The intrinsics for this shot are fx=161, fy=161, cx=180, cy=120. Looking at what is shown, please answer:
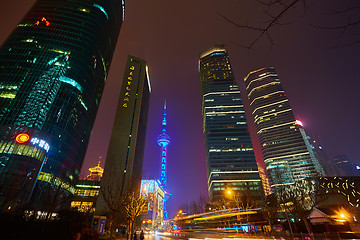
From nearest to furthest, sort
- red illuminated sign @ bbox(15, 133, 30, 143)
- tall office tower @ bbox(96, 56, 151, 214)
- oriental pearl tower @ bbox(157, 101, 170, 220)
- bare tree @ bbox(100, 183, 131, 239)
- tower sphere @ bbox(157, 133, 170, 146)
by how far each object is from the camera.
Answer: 1. bare tree @ bbox(100, 183, 131, 239)
2. red illuminated sign @ bbox(15, 133, 30, 143)
3. tall office tower @ bbox(96, 56, 151, 214)
4. oriental pearl tower @ bbox(157, 101, 170, 220)
5. tower sphere @ bbox(157, 133, 170, 146)

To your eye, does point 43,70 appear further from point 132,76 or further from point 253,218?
point 253,218

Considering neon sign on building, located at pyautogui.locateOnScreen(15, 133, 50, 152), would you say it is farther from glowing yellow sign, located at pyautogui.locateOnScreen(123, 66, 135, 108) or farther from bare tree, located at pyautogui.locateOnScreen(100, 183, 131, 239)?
glowing yellow sign, located at pyautogui.locateOnScreen(123, 66, 135, 108)

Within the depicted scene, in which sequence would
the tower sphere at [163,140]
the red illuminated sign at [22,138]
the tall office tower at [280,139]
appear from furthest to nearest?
1. the tower sphere at [163,140]
2. the tall office tower at [280,139]
3. the red illuminated sign at [22,138]

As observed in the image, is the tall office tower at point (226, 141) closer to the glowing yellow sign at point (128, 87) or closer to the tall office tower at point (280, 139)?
the tall office tower at point (280, 139)

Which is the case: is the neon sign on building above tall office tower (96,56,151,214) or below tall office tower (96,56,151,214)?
below

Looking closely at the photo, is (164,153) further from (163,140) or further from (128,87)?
(128,87)

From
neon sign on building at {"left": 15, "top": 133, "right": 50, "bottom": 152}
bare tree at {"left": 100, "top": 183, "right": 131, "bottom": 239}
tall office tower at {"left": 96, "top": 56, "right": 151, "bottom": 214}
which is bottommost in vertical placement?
bare tree at {"left": 100, "top": 183, "right": 131, "bottom": 239}

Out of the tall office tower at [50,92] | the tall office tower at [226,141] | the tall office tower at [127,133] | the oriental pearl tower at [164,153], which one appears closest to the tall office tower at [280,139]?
the tall office tower at [226,141]

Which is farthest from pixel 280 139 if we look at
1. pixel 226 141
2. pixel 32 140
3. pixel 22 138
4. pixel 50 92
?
pixel 22 138

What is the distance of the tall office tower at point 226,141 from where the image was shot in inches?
4569

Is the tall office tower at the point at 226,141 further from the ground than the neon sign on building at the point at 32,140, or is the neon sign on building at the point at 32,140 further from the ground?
the tall office tower at the point at 226,141

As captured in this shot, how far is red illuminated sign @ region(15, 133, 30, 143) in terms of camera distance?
152 feet

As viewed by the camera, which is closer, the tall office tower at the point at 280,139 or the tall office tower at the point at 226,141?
the tall office tower at the point at 226,141

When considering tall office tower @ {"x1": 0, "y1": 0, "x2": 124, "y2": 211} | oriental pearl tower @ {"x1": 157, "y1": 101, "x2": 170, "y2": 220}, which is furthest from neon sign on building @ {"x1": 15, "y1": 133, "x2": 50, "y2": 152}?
oriental pearl tower @ {"x1": 157, "y1": 101, "x2": 170, "y2": 220}
